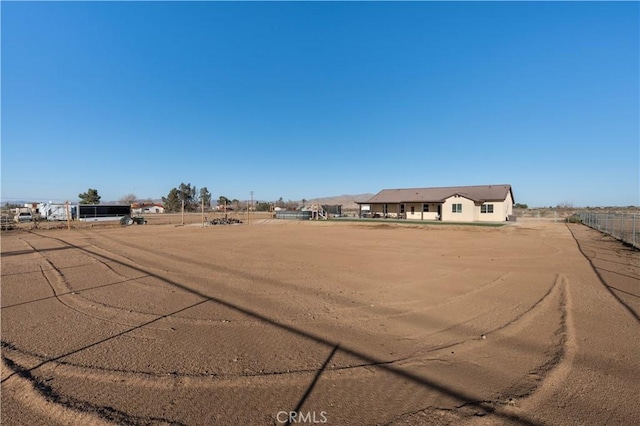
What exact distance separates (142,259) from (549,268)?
48.8ft

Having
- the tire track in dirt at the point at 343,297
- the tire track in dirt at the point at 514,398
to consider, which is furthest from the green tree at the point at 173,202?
the tire track in dirt at the point at 514,398

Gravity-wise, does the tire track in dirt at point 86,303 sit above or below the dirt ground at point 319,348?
above

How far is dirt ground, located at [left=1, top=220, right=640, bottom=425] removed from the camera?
313 centimetres

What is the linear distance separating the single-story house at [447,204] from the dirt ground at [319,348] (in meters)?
31.9

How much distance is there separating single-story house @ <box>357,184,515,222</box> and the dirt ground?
105 feet

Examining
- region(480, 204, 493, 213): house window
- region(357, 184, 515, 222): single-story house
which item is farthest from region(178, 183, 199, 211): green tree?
region(480, 204, 493, 213): house window

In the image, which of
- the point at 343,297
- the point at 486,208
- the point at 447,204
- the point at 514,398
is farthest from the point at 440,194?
the point at 514,398

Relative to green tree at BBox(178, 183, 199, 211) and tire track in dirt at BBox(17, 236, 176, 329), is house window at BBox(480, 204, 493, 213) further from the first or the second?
green tree at BBox(178, 183, 199, 211)

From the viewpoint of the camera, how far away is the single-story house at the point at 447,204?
38.9 metres

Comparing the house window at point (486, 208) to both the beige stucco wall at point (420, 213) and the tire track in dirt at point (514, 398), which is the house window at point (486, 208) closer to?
the beige stucco wall at point (420, 213)

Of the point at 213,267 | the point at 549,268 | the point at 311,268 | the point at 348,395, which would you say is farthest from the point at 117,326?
the point at 549,268

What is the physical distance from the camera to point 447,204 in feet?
134

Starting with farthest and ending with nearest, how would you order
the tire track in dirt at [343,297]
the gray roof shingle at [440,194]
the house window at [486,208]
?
the gray roof shingle at [440,194] < the house window at [486,208] < the tire track in dirt at [343,297]

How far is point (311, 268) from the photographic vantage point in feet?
34.3
